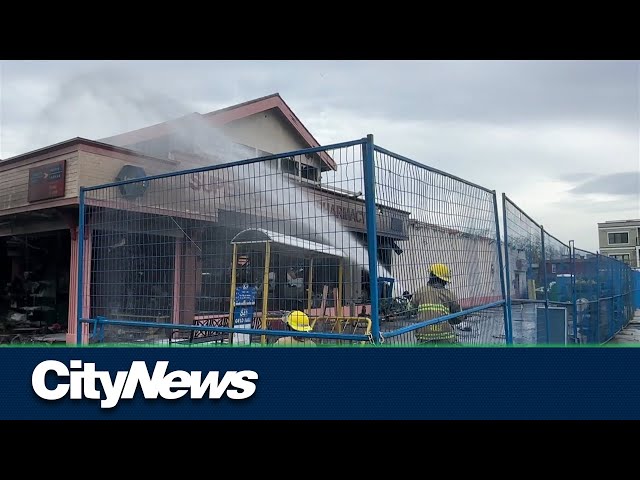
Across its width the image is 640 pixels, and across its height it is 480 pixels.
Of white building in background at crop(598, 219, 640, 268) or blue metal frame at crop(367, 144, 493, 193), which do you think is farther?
white building in background at crop(598, 219, 640, 268)

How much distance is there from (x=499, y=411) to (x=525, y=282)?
4.52 metres

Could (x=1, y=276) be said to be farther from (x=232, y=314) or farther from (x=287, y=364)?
(x=287, y=364)

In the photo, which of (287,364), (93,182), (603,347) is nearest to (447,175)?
(603,347)

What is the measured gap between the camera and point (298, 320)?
4.81 metres

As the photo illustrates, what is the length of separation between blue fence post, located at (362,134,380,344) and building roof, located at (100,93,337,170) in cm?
43

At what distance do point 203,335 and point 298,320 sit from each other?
1546mm

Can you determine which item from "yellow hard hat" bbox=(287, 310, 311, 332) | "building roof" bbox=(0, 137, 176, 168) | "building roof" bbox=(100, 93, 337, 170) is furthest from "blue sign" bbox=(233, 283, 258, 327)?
"building roof" bbox=(0, 137, 176, 168)

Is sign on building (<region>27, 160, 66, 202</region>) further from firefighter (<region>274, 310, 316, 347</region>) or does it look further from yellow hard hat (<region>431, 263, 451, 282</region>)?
yellow hard hat (<region>431, 263, 451, 282</region>)

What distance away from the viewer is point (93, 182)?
9711 millimetres

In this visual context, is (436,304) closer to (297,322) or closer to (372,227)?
(297,322)

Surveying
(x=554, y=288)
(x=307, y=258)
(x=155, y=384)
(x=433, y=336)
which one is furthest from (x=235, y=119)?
(x=155, y=384)

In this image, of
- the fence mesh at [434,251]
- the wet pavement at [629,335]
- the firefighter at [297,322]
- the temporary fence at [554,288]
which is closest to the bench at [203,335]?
the firefighter at [297,322]

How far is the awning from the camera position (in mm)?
4344

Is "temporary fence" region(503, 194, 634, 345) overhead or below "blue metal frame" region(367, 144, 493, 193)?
below
